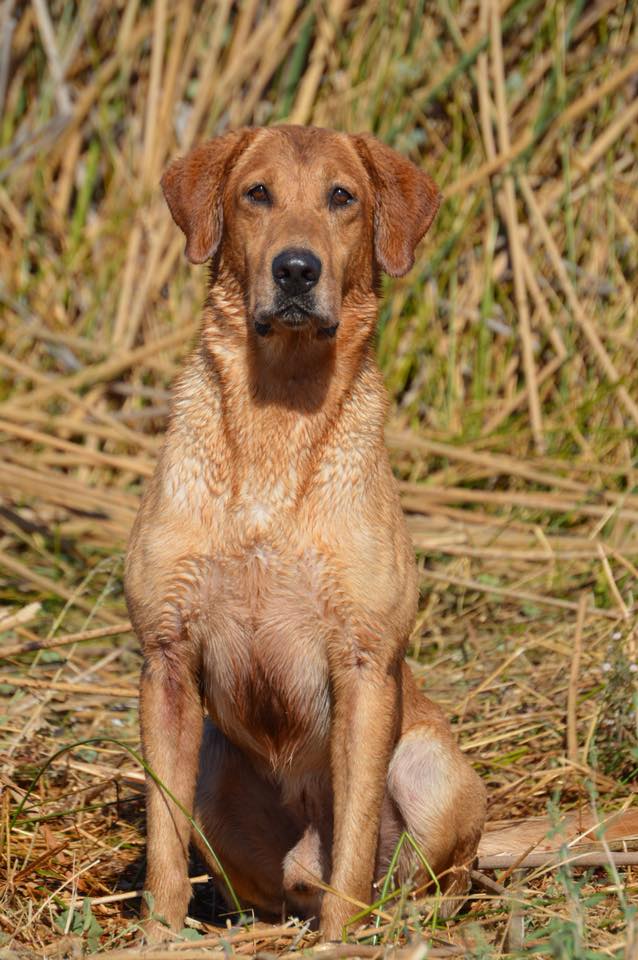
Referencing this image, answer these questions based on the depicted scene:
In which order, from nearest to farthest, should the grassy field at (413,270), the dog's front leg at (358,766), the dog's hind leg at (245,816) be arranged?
the dog's front leg at (358,766) < the dog's hind leg at (245,816) < the grassy field at (413,270)

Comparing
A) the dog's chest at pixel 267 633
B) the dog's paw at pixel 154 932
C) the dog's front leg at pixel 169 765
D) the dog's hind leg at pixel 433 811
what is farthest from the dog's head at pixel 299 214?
the dog's paw at pixel 154 932

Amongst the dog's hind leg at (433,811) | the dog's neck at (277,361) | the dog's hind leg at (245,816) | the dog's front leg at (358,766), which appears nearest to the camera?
the dog's front leg at (358,766)

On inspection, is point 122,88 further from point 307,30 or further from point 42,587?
point 42,587

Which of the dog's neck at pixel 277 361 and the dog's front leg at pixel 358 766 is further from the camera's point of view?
the dog's neck at pixel 277 361

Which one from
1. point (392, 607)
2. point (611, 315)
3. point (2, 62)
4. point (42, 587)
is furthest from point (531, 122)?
point (392, 607)

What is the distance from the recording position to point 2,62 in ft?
23.0

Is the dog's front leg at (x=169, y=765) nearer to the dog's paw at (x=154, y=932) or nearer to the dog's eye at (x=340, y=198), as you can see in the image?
the dog's paw at (x=154, y=932)

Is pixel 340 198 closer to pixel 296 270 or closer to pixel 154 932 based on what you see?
pixel 296 270

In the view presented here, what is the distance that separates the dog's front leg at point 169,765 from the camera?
3.18 m

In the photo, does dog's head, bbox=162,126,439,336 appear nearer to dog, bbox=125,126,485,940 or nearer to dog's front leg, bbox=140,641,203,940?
dog, bbox=125,126,485,940

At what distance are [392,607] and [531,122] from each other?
413 centimetres

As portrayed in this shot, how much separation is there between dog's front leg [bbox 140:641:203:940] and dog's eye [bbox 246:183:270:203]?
4.00 feet

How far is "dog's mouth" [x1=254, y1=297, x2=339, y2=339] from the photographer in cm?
338

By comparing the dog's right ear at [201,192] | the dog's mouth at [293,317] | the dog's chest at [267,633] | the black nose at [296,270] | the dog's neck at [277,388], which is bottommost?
the dog's chest at [267,633]
